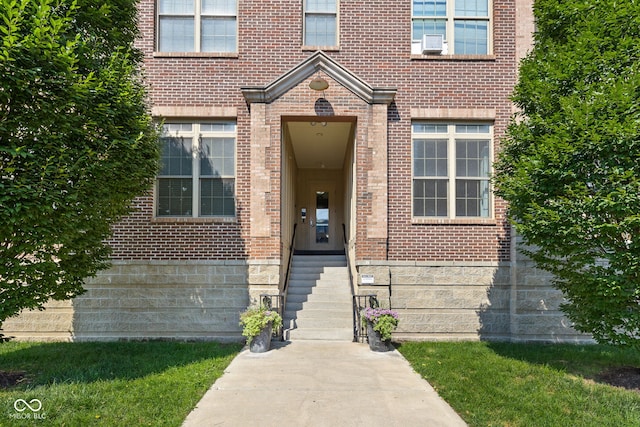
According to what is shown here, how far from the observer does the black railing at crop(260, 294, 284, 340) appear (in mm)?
8095

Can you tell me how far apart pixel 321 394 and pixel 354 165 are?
5.12 meters

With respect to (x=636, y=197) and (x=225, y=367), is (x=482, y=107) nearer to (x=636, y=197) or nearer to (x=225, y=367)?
(x=636, y=197)

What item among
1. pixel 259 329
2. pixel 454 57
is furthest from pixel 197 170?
pixel 454 57

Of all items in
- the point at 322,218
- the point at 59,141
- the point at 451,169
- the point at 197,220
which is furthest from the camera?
the point at 322,218

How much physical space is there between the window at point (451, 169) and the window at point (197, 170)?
3831mm

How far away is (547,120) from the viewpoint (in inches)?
232

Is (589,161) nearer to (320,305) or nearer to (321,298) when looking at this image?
(320,305)

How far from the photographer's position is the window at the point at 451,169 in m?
9.02

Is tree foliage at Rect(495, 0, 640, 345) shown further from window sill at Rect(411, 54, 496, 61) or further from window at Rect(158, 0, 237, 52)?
window at Rect(158, 0, 237, 52)

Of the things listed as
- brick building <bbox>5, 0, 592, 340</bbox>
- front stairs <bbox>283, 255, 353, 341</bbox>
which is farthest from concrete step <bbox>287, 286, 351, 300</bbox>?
brick building <bbox>5, 0, 592, 340</bbox>

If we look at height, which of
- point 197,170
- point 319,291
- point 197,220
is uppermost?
point 197,170

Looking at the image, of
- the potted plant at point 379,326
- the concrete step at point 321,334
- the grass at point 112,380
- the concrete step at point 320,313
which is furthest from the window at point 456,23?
the grass at point 112,380

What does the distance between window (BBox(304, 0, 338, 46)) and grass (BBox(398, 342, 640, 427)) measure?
636 cm

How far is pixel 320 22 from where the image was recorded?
9258mm
